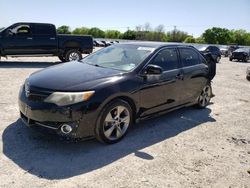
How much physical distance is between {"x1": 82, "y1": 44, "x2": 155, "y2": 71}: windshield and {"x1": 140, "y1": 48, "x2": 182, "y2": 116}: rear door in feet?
0.87

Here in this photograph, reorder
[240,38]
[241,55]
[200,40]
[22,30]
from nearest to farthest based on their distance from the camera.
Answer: [22,30], [241,55], [200,40], [240,38]

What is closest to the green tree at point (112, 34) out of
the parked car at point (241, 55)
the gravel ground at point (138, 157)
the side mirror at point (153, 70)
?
the parked car at point (241, 55)

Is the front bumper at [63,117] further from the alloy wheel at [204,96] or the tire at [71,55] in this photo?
the tire at [71,55]

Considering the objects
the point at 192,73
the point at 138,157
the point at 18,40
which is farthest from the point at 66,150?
the point at 18,40

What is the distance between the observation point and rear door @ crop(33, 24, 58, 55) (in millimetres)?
14625

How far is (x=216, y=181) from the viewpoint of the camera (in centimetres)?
400

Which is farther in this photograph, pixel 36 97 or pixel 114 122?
pixel 114 122

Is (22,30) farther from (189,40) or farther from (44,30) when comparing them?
(189,40)

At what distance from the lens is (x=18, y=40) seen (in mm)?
14266

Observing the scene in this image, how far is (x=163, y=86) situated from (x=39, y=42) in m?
10.4

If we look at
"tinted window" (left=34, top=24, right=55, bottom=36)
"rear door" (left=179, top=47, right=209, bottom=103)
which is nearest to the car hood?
"rear door" (left=179, top=47, right=209, bottom=103)

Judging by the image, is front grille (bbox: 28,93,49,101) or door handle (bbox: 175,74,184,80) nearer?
front grille (bbox: 28,93,49,101)

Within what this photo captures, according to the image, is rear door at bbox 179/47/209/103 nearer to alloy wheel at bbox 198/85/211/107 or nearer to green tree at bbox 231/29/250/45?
alloy wheel at bbox 198/85/211/107

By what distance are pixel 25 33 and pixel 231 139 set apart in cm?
1159
